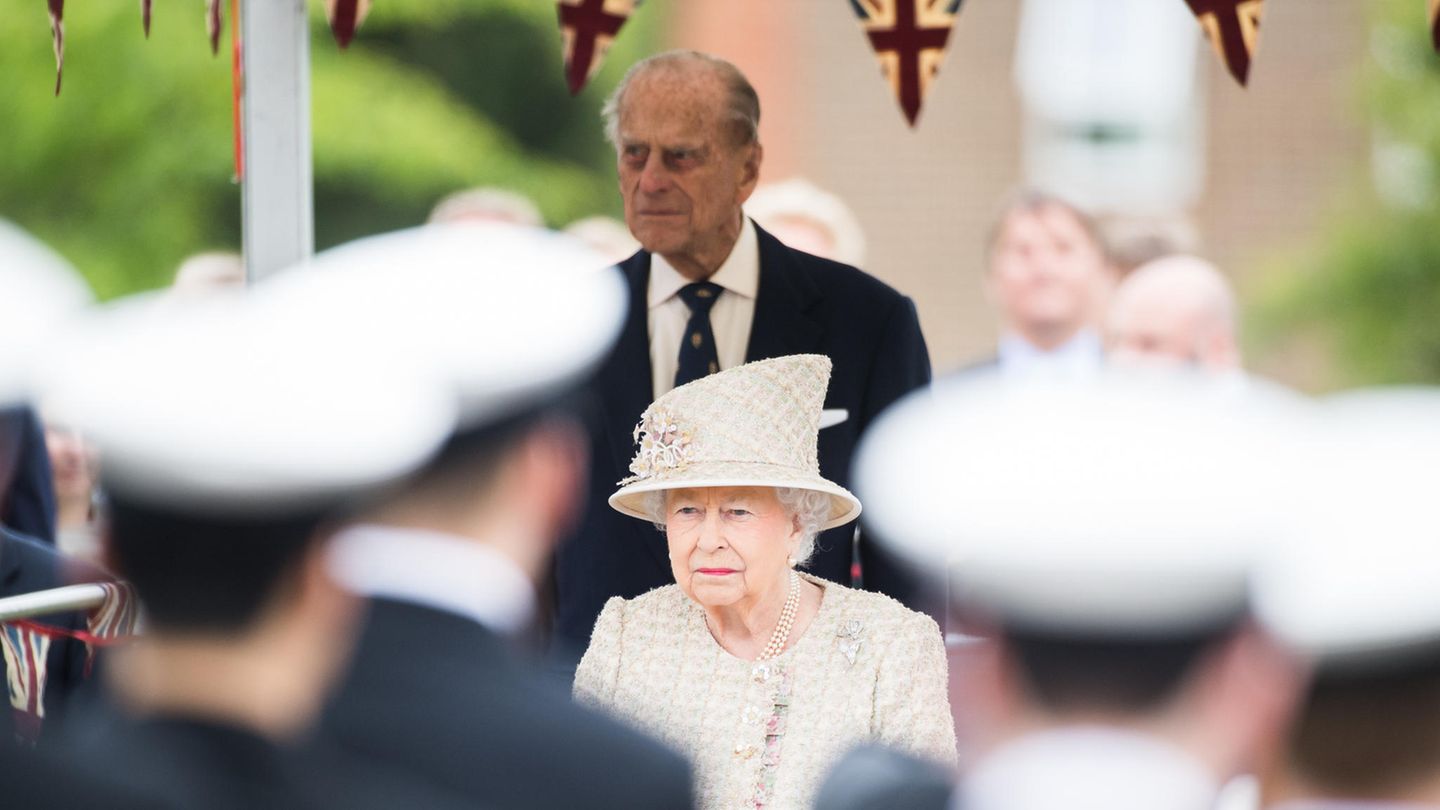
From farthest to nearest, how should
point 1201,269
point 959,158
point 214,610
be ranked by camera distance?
point 959,158, point 1201,269, point 214,610

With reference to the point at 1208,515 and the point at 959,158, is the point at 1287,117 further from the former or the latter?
the point at 1208,515

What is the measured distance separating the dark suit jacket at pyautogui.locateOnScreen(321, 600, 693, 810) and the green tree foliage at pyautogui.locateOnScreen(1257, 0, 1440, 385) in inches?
547

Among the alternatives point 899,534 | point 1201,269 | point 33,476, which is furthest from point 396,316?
point 1201,269

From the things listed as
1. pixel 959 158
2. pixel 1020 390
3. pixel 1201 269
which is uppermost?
pixel 1020 390

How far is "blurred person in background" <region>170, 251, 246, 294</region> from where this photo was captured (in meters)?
5.98

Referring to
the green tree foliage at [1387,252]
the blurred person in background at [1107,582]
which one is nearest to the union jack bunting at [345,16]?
the blurred person in background at [1107,582]

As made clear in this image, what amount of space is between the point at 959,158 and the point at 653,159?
468 inches

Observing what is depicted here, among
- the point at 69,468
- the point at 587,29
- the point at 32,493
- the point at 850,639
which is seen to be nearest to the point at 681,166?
the point at 587,29

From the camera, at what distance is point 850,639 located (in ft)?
11.4

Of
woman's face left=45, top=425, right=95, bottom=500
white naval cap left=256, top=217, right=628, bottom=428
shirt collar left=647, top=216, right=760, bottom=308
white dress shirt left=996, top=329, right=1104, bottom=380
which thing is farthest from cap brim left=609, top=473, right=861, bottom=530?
woman's face left=45, top=425, right=95, bottom=500

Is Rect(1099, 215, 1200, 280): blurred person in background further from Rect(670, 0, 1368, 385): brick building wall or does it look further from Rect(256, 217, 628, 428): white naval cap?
Rect(670, 0, 1368, 385): brick building wall

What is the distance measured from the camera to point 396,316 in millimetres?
1986

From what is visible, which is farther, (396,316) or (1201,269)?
(1201,269)

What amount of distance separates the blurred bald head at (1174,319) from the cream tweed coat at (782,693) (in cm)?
188
